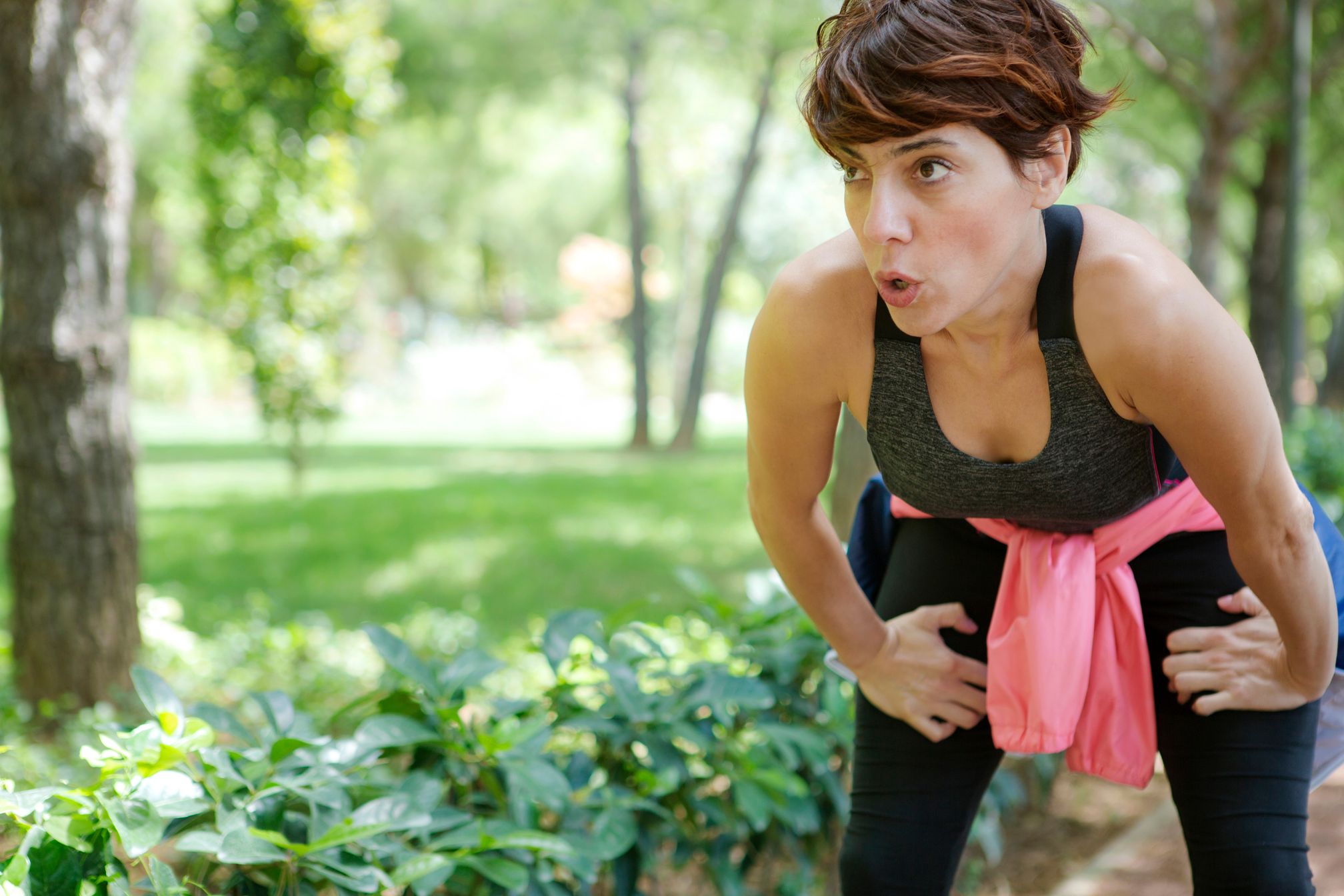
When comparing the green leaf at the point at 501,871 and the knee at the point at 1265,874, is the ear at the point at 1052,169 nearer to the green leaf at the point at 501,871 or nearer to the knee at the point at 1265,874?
the knee at the point at 1265,874

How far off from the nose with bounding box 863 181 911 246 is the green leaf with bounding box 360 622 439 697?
3.61 ft

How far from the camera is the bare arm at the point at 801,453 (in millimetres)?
1631

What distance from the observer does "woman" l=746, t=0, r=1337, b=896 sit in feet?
4.63

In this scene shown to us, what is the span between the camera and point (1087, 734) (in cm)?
181

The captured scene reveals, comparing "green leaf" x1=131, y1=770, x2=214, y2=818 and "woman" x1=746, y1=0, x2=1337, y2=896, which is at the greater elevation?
"woman" x1=746, y1=0, x2=1337, y2=896

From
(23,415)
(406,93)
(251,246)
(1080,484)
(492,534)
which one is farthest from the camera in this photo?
(406,93)

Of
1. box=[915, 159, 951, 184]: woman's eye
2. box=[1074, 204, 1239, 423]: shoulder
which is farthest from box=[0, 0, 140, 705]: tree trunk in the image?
box=[1074, 204, 1239, 423]: shoulder

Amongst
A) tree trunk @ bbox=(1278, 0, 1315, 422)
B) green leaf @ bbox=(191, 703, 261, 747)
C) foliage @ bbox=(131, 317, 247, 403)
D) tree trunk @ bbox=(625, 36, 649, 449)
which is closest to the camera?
green leaf @ bbox=(191, 703, 261, 747)

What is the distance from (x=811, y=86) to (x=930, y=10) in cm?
18

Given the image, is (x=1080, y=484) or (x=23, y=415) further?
(x=23, y=415)

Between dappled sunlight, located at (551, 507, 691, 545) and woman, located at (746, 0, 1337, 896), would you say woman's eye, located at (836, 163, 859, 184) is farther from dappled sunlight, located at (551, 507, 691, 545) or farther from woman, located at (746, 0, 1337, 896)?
dappled sunlight, located at (551, 507, 691, 545)

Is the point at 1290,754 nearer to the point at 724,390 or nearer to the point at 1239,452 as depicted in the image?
the point at 1239,452

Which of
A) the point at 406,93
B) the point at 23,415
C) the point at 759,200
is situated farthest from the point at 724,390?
the point at 23,415

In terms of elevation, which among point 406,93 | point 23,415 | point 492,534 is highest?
point 406,93
